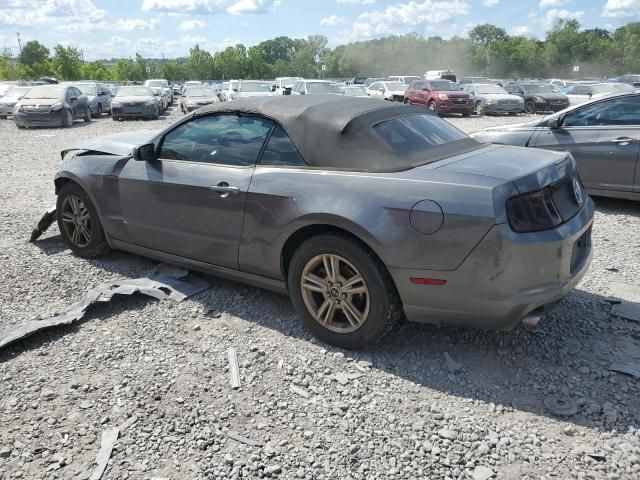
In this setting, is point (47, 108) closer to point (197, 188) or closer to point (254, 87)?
point (254, 87)

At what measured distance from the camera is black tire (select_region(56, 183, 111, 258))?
5.15m

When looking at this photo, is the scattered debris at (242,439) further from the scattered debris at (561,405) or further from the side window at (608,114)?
the side window at (608,114)

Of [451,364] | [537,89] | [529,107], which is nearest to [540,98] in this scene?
[529,107]

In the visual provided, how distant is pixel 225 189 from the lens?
12.9ft

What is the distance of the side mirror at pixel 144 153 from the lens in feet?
14.6

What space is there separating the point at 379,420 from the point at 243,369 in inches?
37.2

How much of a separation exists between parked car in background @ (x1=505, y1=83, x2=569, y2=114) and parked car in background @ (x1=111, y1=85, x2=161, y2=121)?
16.8m

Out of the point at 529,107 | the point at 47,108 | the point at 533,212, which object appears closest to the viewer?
the point at 533,212

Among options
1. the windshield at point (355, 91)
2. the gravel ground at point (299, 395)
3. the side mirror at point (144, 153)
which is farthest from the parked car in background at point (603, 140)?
the windshield at point (355, 91)

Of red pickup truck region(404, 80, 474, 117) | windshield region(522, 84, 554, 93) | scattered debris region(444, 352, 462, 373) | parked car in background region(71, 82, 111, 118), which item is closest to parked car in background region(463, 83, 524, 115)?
red pickup truck region(404, 80, 474, 117)

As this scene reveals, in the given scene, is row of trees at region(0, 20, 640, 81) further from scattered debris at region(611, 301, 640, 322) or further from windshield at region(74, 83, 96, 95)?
scattered debris at region(611, 301, 640, 322)

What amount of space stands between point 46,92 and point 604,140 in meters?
19.5

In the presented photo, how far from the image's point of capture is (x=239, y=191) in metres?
3.88

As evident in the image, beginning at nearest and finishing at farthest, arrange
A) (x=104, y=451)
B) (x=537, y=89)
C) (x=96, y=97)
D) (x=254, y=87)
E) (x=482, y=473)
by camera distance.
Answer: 1. (x=482, y=473)
2. (x=104, y=451)
3. (x=96, y=97)
4. (x=254, y=87)
5. (x=537, y=89)
